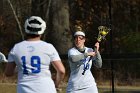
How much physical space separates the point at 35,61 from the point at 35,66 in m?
0.06

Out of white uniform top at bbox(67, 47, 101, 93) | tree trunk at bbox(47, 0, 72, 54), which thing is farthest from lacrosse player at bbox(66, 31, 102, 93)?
tree trunk at bbox(47, 0, 72, 54)

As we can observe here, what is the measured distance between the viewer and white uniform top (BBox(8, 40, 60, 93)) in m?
6.49

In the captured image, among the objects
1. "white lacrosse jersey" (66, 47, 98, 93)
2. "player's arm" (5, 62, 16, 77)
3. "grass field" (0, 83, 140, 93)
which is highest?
"player's arm" (5, 62, 16, 77)

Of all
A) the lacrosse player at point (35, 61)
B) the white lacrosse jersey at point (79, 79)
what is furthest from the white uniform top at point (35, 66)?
the white lacrosse jersey at point (79, 79)

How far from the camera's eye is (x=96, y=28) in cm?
1981

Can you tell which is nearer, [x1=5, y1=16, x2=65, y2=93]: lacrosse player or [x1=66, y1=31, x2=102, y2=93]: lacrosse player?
[x1=5, y1=16, x2=65, y2=93]: lacrosse player

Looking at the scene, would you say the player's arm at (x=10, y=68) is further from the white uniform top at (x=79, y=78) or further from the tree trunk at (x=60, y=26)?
the tree trunk at (x=60, y=26)

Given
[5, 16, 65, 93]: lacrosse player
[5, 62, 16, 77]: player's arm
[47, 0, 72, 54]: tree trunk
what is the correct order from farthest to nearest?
[47, 0, 72, 54]: tree trunk
[5, 62, 16, 77]: player's arm
[5, 16, 65, 93]: lacrosse player

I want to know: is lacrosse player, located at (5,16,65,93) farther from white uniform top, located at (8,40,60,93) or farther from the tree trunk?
the tree trunk

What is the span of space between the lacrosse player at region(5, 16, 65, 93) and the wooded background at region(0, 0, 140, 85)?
9.40m

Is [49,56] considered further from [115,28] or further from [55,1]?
[55,1]

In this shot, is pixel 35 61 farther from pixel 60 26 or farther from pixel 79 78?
pixel 60 26

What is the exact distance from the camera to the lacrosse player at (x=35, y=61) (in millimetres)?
6488

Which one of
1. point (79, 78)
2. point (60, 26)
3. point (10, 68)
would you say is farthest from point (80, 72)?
point (60, 26)
